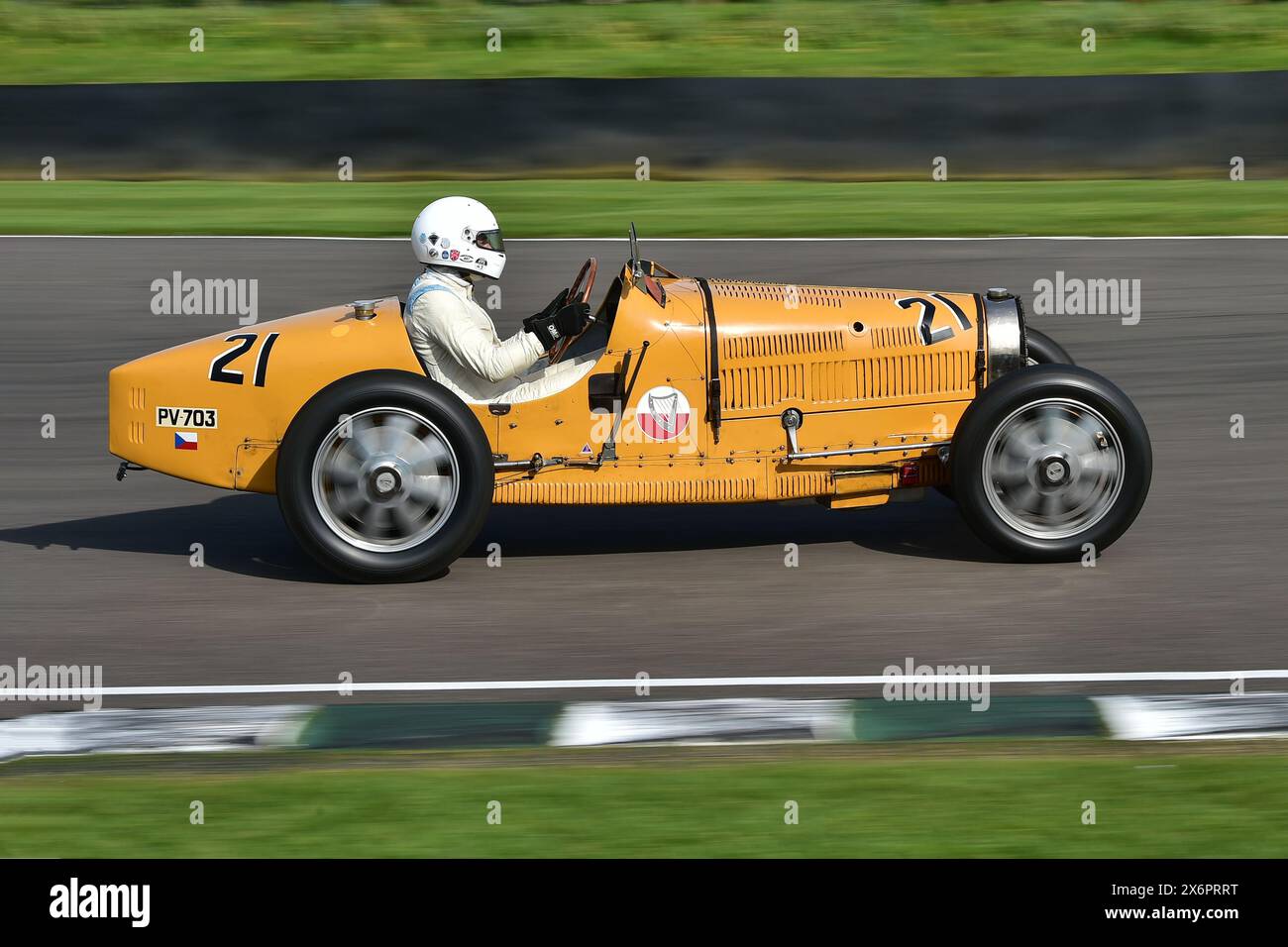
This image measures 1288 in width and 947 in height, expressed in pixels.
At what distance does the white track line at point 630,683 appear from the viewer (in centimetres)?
631

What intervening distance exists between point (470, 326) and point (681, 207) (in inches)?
352

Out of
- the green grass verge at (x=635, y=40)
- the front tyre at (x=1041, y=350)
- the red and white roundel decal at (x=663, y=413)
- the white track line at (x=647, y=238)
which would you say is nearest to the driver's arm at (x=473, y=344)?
the red and white roundel decal at (x=663, y=413)

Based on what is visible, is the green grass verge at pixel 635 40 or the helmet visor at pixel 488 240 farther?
the green grass verge at pixel 635 40

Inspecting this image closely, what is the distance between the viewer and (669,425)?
748 centimetres

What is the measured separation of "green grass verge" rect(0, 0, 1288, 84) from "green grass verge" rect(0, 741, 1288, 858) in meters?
14.0

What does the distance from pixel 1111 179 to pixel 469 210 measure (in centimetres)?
1037

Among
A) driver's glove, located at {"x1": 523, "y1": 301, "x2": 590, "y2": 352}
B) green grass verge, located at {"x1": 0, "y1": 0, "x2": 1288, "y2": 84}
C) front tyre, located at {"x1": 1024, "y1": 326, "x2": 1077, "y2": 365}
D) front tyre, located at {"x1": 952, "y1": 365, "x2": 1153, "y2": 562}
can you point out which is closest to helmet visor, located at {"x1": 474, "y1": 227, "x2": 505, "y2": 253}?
driver's glove, located at {"x1": 523, "y1": 301, "x2": 590, "y2": 352}

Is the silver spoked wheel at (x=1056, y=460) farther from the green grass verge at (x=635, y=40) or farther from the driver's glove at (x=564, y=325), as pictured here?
the green grass verge at (x=635, y=40)

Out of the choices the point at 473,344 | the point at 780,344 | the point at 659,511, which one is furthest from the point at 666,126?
the point at 473,344

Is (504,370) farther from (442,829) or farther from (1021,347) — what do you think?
(442,829)

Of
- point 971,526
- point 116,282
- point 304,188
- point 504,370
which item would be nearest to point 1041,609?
point 971,526

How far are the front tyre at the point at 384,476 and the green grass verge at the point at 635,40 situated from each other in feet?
40.1

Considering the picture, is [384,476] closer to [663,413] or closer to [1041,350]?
[663,413]
